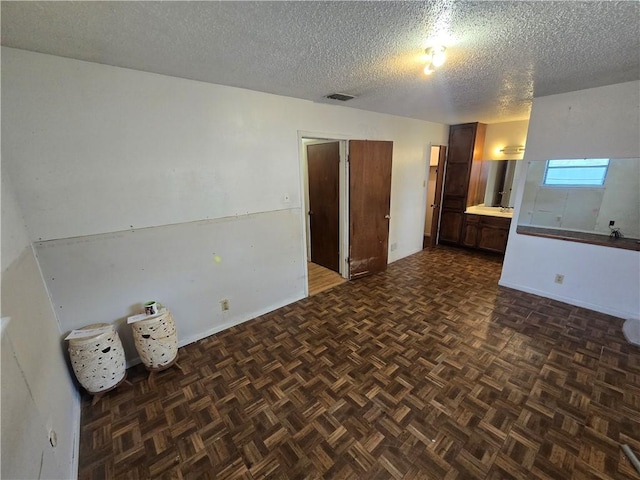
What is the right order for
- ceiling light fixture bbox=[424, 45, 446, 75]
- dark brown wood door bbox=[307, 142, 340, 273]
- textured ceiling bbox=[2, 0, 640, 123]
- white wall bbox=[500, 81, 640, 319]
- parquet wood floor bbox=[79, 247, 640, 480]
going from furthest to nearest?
dark brown wood door bbox=[307, 142, 340, 273] → white wall bbox=[500, 81, 640, 319] → ceiling light fixture bbox=[424, 45, 446, 75] → parquet wood floor bbox=[79, 247, 640, 480] → textured ceiling bbox=[2, 0, 640, 123]

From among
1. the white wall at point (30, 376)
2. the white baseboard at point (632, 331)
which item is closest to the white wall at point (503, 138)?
the white baseboard at point (632, 331)

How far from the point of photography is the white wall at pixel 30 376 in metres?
0.97

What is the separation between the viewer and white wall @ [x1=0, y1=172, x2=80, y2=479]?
97 cm

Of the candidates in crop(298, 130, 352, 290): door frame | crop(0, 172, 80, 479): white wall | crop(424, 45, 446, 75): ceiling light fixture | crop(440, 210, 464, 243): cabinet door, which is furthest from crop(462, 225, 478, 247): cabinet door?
crop(0, 172, 80, 479): white wall

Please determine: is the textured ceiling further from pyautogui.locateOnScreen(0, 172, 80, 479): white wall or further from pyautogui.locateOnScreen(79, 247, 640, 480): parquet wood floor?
pyautogui.locateOnScreen(79, 247, 640, 480): parquet wood floor

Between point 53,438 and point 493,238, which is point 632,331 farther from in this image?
point 53,438

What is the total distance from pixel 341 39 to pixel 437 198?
4.12 meters

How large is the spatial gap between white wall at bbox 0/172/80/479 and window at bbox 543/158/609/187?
4.58 metres

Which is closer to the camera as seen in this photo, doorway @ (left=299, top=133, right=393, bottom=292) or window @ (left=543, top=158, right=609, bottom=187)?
window @ (left=543, top=158, right=609, bottom=187)

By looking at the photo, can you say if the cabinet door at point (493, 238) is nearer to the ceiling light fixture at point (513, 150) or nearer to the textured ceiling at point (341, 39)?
the ceiling light fixture at point (513, 150)

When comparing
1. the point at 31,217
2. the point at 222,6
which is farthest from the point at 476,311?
the point at 31,217

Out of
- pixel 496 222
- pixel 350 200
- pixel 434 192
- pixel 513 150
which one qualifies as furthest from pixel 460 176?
pixel 350 200

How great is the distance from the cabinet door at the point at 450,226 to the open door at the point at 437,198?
98 millimetres

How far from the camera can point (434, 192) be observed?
5.11 m
